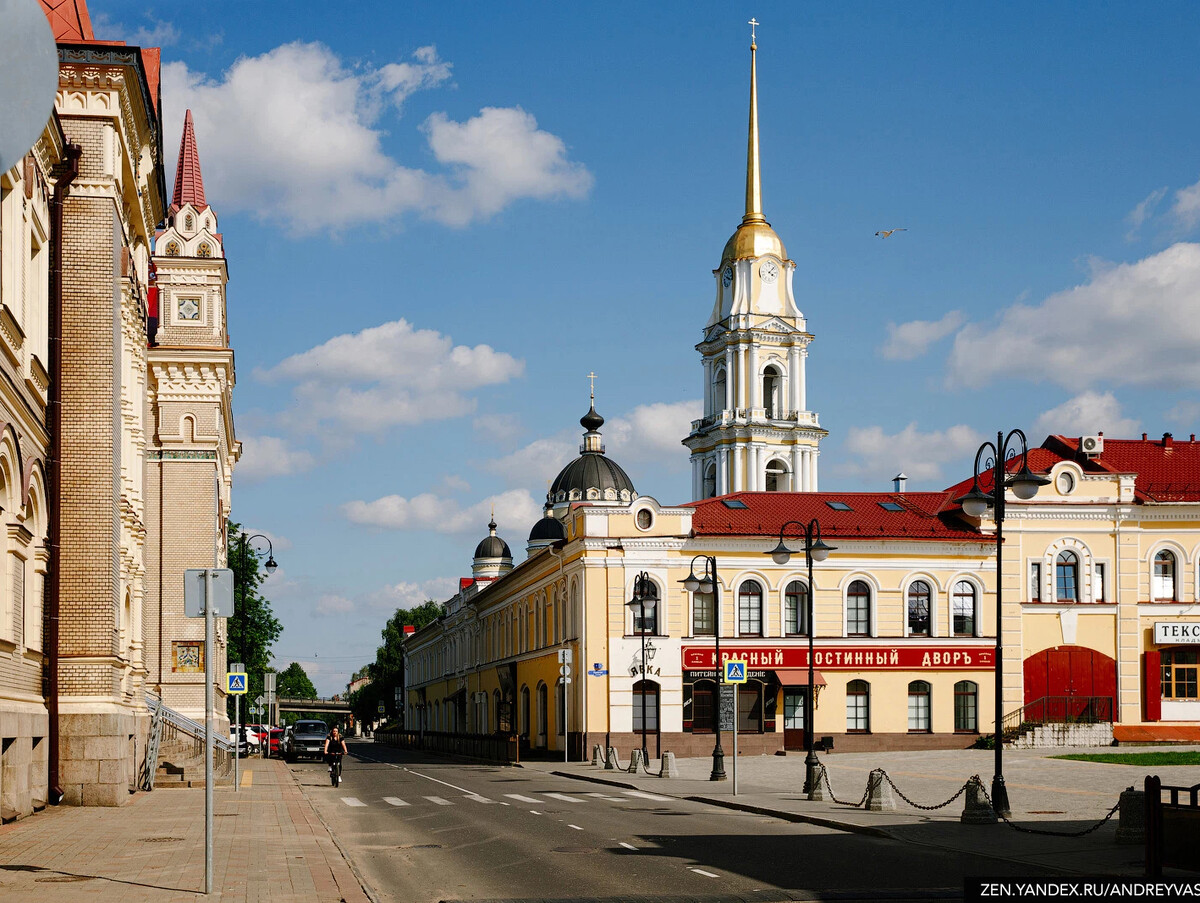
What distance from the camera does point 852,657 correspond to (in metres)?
53.1

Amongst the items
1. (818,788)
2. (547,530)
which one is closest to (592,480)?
(547,530)

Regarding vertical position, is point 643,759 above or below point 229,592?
below

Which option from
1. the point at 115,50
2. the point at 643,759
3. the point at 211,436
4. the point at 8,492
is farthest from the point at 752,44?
the point at 8,492

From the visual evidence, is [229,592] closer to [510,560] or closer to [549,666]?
[549,666]

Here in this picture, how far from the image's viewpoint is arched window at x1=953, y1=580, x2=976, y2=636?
5447cm

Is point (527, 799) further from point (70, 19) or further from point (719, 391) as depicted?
point (719, 391)

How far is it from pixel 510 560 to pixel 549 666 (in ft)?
174

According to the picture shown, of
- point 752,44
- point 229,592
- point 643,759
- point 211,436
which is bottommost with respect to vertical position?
point 643,759

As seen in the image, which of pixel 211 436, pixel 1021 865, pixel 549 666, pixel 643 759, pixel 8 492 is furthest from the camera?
pixel 549 666

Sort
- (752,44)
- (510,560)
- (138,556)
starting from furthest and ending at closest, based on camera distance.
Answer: (510,560) → (752,44) → (138,556)

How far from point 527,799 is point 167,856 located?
14.4m

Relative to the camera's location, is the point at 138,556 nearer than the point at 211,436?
Yes

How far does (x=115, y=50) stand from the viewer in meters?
24.9

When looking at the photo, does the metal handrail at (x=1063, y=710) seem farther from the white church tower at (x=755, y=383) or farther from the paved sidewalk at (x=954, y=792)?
the white church tower at (x=755, y=383)
